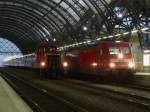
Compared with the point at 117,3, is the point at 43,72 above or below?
below

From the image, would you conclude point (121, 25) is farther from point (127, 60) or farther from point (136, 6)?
point (127, 60)

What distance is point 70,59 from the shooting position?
44188mm

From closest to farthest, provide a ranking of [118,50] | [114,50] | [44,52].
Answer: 1. [114,50]
2. [118,50]
3. [44,52]

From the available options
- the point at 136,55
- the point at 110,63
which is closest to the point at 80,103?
the point at 110,63

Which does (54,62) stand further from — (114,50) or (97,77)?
(114,50)

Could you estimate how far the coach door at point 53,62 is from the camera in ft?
140

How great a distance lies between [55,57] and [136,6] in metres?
10.4

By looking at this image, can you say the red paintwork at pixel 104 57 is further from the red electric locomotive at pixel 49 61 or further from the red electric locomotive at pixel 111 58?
the red electric locomotive at pixel 49 61

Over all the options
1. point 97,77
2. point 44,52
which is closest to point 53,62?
point 44,52

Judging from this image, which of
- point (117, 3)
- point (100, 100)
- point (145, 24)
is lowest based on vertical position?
point (100, 100)

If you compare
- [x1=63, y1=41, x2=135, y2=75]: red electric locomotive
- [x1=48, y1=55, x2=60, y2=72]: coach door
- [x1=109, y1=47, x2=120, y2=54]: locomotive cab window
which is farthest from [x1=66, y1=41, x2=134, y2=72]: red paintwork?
[x1=48, y1=55, x2=60, y2=72]: coach door

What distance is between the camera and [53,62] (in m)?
43.1

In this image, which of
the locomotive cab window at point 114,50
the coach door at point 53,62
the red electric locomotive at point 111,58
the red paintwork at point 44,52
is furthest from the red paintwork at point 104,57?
the red paintwork at point 44,52

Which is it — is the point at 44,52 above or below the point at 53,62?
above
